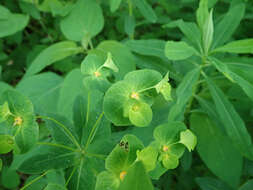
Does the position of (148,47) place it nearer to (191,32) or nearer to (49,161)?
(191,32)

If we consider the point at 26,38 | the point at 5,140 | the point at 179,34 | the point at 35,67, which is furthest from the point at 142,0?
the point at 26,38

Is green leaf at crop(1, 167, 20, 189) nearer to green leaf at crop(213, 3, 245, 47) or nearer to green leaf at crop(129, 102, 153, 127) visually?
green leaf at crop(129, 102, 153, 127)

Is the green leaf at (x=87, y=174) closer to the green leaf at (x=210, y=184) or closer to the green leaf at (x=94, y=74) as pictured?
the green leaf at (x=94, y=74)

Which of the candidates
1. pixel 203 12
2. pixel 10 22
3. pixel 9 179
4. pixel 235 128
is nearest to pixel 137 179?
pixel 235 128

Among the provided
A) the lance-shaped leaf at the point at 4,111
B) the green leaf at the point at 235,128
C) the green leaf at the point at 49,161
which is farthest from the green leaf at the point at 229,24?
the lance-shaped leaf at the point at 4,111

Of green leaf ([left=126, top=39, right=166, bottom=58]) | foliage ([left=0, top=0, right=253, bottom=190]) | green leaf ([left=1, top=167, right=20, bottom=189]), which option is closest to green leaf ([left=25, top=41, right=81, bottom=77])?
foliage ([left=0, top=0, right=253, bottom=190])

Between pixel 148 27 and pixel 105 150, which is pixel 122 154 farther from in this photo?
pixel 148 27

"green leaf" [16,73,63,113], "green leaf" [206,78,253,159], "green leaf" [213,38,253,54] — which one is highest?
"green leaf" [213,38,253,54]

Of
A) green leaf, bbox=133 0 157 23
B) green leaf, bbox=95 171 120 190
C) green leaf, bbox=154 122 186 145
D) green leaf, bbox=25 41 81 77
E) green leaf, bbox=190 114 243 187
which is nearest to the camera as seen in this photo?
green leaf, bbox=95 171 120 190
